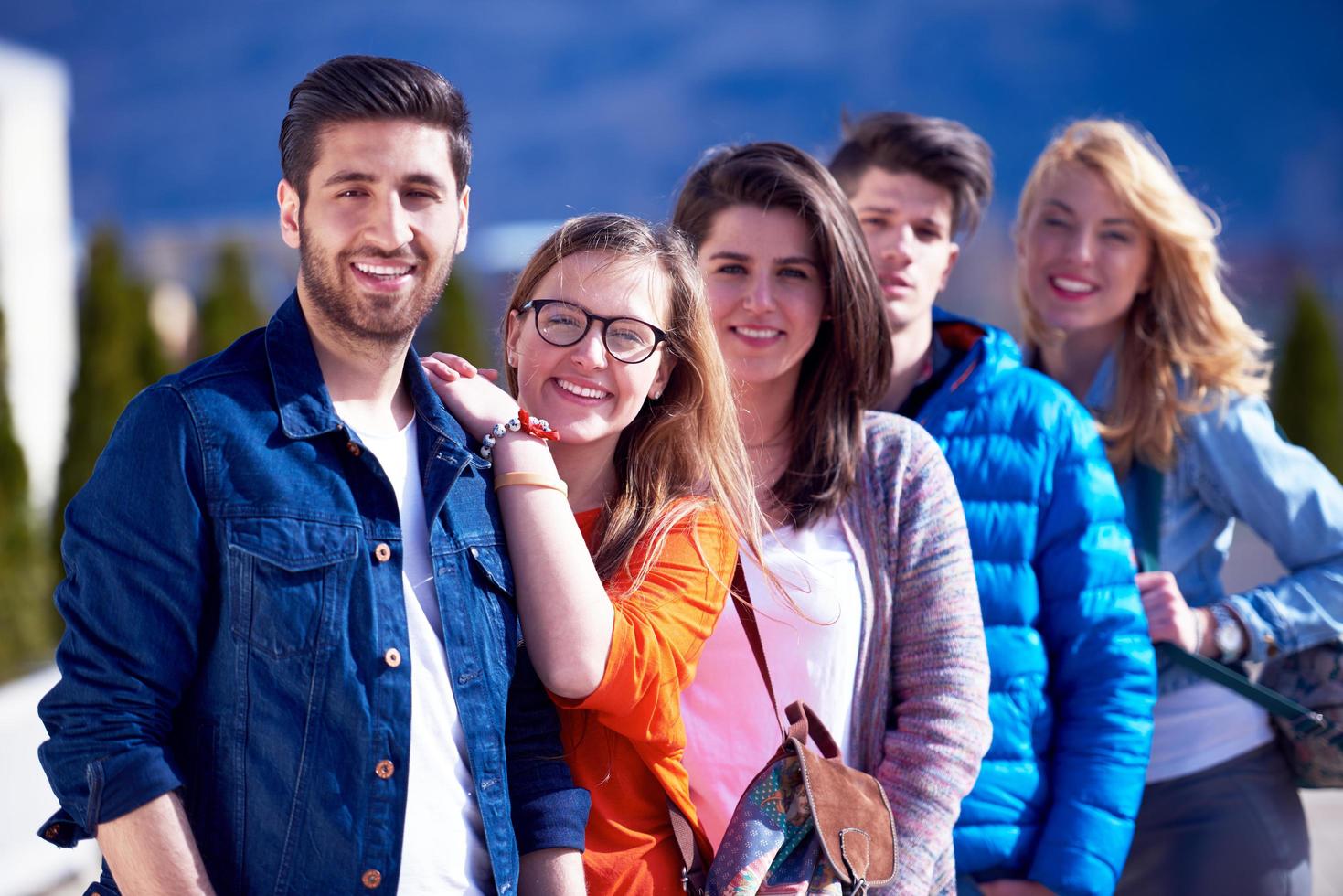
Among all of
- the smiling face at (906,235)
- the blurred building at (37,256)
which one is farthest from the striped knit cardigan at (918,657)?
the blurred building at (37,256)

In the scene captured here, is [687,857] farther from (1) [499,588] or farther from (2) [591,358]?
(2) [591,358]

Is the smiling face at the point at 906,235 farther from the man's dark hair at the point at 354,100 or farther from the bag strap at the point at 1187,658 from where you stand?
the man's dark hair at the point at 354,100

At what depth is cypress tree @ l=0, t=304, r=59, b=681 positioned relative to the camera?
8.53 meters

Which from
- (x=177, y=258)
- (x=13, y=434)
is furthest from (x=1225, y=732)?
(x=177, y=258)

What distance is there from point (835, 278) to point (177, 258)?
2325 cm

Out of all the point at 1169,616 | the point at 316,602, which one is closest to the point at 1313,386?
the point at 1169,616

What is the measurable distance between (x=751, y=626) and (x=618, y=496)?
340 mm

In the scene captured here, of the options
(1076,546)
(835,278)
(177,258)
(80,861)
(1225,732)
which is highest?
(177,258)

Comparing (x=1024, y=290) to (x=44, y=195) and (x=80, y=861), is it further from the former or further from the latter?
(x=44, y=195)

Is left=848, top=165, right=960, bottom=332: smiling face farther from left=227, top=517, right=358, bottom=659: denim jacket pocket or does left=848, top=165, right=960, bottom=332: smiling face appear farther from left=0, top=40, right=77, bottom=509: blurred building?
left=0, top=40, right=77, bottom=509: blurred building

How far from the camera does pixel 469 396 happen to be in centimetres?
202

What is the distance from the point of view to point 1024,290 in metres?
3.49

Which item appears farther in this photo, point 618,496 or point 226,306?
point 226,306

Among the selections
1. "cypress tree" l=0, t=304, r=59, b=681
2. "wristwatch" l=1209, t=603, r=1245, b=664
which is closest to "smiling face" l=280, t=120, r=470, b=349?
"wristwatch" l=1209, t=603, r=1245, b=664
